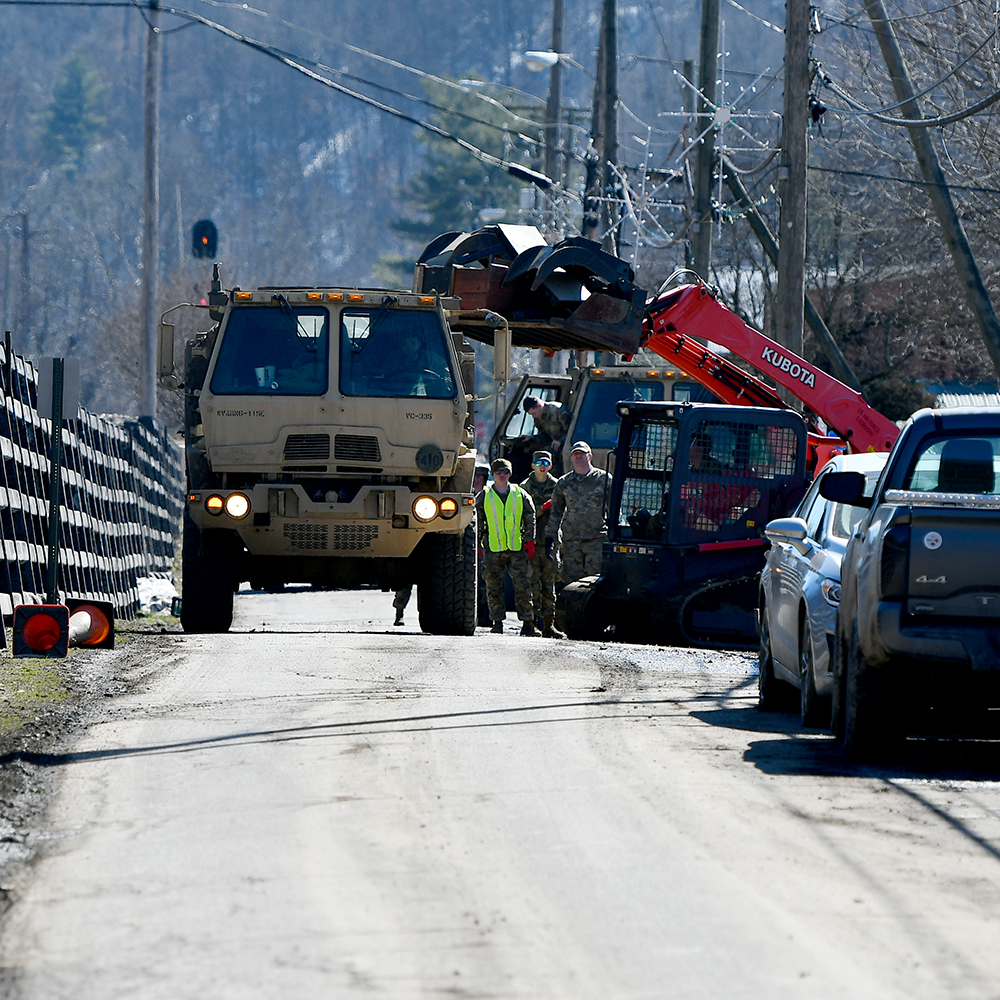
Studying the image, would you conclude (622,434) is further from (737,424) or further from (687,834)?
(687,834)

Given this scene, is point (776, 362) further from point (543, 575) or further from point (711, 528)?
point (543, 575)

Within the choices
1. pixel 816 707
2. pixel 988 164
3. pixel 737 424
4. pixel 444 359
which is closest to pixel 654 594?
pixel 737 424

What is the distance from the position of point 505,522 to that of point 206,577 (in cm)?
406

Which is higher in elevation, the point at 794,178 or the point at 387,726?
the point at 794,178

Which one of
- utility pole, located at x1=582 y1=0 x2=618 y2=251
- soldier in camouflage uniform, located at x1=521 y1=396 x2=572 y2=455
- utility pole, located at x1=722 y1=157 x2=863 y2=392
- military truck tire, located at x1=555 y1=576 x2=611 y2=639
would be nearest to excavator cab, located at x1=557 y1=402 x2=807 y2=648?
military truck tire, located at x1=555 y1=576 x2=611 y2=639

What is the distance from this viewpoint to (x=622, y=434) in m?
16.7

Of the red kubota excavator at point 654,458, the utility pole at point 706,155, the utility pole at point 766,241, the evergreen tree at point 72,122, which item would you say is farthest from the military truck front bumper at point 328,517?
the evergreen tree at point 72,122

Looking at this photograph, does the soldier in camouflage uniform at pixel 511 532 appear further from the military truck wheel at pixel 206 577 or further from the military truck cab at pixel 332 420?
the military truck wheel at pixel 206 577

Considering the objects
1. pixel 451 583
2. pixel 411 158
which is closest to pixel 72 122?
pixel 411 158

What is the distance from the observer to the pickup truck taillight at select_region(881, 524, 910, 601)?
314 inches

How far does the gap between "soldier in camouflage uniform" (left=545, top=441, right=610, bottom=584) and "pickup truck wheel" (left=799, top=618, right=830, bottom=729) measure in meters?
8.57

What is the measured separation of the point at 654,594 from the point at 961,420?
7.40 m

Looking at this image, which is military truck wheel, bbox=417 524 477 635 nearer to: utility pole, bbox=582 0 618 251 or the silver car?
the silver car

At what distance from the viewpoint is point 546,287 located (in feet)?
53.7
